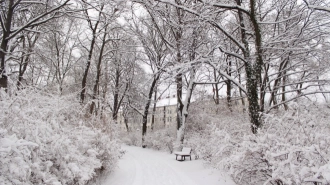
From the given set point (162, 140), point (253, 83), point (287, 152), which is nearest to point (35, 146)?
point (287, 152)

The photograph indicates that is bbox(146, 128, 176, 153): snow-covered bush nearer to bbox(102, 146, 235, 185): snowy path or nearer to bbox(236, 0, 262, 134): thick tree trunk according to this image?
bbox(102, 146, 235, 185): snowy path

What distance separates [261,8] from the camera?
10.1 meters

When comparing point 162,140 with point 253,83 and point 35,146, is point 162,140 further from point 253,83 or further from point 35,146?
point 35,146

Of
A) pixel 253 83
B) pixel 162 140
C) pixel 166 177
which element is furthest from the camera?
pixel 162 140

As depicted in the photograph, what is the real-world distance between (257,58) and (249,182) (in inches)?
159

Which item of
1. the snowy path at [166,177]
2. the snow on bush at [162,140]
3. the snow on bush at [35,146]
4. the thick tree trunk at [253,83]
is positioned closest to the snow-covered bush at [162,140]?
the snow on bush at [162,140]

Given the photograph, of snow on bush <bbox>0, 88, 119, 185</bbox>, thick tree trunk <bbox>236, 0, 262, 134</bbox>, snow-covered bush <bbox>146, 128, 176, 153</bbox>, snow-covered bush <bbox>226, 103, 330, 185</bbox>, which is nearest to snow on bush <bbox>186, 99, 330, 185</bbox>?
snow-covered bush <bbox>226, 103, 330, 185</bbox>

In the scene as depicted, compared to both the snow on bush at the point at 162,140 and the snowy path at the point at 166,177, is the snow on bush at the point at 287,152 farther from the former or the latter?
the snow on bush at the point at 162,140

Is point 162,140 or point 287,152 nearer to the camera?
point 287,152

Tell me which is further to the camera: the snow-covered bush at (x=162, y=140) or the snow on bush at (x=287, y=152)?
the snow-covered bush at (x=162, y=140)

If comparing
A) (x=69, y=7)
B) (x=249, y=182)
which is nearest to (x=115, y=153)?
(x=249, y=182)

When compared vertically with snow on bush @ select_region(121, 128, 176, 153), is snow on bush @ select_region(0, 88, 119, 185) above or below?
above

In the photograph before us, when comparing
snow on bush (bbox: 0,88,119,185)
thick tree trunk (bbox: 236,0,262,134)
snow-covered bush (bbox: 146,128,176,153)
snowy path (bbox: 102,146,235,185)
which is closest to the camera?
snow on bush (bbox: 0,88,119,185)

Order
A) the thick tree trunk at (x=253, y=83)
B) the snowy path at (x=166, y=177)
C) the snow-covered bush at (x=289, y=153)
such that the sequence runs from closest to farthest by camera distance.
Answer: the snow-covered bush at (x=289, y=153)
the snowy path at (x=166, y=177)
the thick tree trunk at (x=253, y=83)
